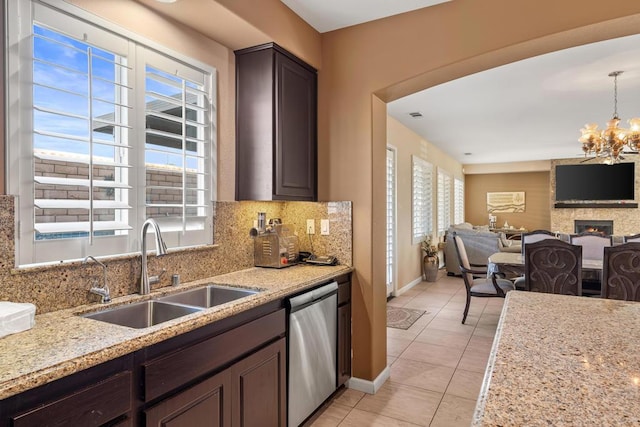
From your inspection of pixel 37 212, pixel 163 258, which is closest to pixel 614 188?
pixel 163 258

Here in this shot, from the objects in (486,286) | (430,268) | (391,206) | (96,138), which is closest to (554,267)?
(486,286)

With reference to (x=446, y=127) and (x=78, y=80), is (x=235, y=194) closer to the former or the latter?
(x=78, y=80)

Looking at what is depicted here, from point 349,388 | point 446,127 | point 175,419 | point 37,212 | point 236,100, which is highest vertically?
point 446,127

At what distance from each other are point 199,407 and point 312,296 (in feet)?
3.12

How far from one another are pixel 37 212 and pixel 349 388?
89.9 inches

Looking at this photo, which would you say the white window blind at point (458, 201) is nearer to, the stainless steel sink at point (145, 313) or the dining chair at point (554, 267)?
the dining chair at point (554, 267)

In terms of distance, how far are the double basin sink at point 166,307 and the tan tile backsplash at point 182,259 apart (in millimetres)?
116

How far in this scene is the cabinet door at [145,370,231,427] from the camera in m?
1.37

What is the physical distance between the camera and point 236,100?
2.67m

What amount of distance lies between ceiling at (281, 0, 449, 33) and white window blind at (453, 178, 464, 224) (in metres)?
7.87

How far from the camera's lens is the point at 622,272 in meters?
2.89

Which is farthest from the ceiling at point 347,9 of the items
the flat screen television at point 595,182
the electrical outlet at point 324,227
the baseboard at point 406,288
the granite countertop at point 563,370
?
the flat screen television at point 595,182

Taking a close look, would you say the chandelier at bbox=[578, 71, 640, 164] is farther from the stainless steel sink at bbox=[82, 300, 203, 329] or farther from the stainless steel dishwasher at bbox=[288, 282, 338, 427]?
the stainless steel sink at bbox=[82, 300, 203, 329]

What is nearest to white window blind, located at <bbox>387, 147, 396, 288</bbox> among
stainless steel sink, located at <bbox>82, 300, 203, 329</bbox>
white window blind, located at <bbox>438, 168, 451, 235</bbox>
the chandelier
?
the chandelier
